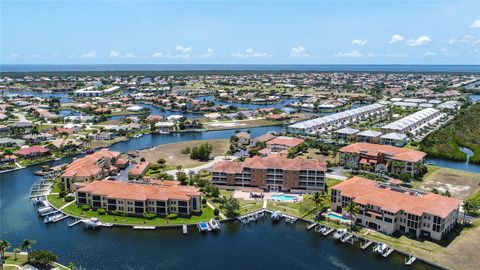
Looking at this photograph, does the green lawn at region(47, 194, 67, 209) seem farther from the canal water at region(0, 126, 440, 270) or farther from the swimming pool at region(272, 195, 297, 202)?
the swimming pool at region(272, 195, 297, 202)

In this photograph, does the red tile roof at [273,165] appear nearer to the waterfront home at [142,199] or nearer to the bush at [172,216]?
the waterfront home at [142,199]

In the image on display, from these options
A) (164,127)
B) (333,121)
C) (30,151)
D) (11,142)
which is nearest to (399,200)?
(30,151)

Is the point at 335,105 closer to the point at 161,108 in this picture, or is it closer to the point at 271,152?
the point at 161,108

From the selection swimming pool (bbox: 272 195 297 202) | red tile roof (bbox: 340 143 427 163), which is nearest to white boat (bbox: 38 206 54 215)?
swimming pool (bbox: 272 195 297 202)

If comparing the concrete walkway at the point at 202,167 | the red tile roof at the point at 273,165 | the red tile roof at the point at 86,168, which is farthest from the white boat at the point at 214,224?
the red tile roof at the point at 86,168

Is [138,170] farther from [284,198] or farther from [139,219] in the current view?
[284,198]
